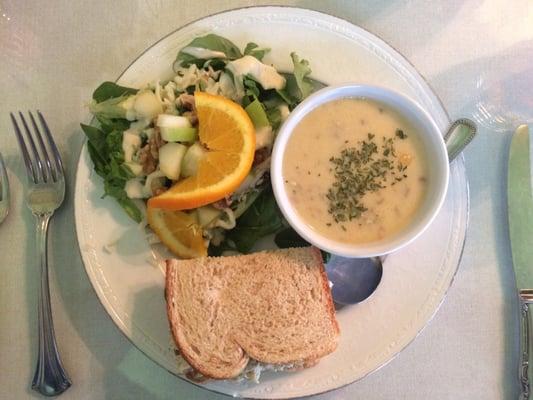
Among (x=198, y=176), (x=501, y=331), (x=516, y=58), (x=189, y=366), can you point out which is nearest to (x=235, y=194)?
(x=198, y=176)

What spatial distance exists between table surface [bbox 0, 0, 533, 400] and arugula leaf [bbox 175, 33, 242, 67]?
29 centimetres

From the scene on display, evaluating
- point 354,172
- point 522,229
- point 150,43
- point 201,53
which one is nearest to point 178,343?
point 354,172

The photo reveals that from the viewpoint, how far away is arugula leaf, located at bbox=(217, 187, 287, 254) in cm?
178

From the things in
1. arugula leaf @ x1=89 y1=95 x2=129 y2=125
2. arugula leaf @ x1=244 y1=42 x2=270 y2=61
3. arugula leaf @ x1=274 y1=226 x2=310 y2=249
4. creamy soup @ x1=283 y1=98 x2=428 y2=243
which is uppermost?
arugula leaf @ x1=244 y1=42 x2=270 y2=61

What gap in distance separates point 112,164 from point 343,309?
36.0 inches

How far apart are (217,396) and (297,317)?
47 cm

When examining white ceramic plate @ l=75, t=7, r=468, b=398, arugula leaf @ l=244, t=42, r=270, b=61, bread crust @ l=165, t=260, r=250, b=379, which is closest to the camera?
bread crust @ l=165, t=260, r=250, b=379

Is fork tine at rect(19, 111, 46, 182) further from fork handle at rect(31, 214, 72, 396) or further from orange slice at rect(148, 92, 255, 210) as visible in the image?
orange slice at rect(148, 92, 255, 210)

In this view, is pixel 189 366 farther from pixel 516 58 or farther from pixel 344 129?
pixel 516 58

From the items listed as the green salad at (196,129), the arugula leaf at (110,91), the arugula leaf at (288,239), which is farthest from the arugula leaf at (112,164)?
the arugula leaf at (288,239)

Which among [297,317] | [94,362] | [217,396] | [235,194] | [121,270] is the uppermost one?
[235,194]

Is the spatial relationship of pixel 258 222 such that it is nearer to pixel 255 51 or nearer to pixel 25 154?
pixel 255 51

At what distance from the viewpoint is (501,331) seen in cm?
187

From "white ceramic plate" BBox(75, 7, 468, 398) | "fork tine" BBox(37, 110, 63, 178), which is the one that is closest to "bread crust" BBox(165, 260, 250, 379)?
"white ceramic plate" BBox(75, 7, 468, 398)
